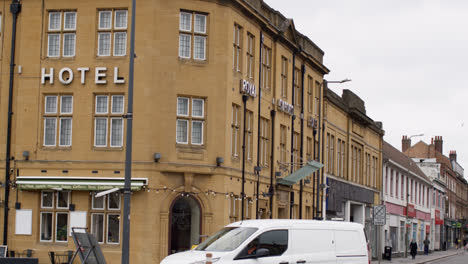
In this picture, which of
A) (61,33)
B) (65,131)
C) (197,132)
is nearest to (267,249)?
(197,132)

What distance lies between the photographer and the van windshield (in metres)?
17.5

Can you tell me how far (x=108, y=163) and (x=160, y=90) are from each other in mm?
3358

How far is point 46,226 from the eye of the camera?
2761 centimetres

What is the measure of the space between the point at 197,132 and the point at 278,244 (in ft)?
34.0

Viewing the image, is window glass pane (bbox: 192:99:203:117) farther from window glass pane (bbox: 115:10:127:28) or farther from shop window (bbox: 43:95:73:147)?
shop window (bbox: 43:95:73:147)

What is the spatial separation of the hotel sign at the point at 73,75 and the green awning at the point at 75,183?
367 cm

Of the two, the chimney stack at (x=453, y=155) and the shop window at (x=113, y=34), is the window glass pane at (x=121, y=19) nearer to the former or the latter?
the shop window at (x=113, y=34)

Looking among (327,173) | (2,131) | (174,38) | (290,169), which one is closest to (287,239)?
(174,38)

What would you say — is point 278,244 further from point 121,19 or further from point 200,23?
point 121,19

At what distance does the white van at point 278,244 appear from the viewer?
17.0 m

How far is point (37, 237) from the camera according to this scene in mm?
27359

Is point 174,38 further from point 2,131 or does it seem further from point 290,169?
point 290,169

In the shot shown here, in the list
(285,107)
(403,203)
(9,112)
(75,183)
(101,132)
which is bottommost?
(403,203)

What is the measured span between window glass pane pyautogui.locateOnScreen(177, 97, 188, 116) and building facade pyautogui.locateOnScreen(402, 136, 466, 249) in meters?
70.9
